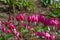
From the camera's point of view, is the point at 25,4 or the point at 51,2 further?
the point at 51,2

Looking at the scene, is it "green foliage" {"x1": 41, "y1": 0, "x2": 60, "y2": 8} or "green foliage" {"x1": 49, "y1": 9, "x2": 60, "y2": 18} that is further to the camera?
"green foliage" {"x1": 41, "y1": 0, "x2": 60, "y2": 8}

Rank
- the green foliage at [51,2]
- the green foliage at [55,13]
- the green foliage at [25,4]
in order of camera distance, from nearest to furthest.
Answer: the green foliage at [55,13]
the green foliage at [25,4]
the green foliage at [51,2]

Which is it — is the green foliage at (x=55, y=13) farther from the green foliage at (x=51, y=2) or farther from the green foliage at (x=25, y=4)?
the green foliage at (x=25, y=4)

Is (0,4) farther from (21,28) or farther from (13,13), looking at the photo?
(21,28)

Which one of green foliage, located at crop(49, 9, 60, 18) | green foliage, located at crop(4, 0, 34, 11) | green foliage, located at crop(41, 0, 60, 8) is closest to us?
green foliage, located at crop(49, 9, 60, 18)

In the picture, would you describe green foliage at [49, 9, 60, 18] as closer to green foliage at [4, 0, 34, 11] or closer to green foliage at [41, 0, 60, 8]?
green foliage at [41, 0, 60, 8]

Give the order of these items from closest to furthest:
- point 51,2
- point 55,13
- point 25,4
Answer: point 55,13 → point 25,4 → point 51,2

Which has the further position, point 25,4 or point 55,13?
point 25,4

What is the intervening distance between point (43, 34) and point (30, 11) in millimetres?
2258

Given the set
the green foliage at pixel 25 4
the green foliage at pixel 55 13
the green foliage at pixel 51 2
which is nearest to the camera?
the green foliage at pixel 55 13

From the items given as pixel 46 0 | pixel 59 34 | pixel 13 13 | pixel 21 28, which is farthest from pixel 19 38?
pixel 46 0

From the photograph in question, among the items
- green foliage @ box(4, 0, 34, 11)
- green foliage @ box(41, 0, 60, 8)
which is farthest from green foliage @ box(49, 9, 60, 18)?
green foliage @ box(4, 0, 34, 11)

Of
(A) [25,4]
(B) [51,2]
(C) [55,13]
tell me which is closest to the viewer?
(C) [55,13]

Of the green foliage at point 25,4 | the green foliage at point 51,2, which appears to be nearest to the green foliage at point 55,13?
the green foliage at point 51,2
